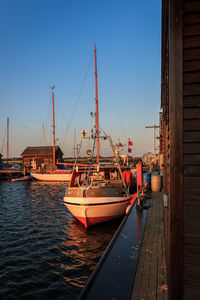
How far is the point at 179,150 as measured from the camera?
3074mm

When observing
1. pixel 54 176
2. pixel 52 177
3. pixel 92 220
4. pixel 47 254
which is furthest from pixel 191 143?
pixel 52 177

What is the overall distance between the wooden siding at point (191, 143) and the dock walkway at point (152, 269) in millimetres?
1259

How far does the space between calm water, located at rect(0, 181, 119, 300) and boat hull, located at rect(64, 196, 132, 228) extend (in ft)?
1.95

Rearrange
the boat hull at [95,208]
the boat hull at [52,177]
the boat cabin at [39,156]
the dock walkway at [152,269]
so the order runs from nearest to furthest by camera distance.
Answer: the dock walkway at [152,269]
the boat hull at [95,208]
the boat hull at [52,177]
the boat cabin at [39,156]

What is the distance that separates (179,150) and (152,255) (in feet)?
12.7

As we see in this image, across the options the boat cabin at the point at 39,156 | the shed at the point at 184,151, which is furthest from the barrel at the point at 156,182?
the boat cabin at the point at 39,156

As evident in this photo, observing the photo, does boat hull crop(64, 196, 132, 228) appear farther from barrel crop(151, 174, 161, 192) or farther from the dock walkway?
barrel crop(151, 174, 161, 192)

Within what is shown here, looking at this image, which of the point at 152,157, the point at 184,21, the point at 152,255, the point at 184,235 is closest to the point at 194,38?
the point at 184,21

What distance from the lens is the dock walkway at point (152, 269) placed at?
404 centimetres

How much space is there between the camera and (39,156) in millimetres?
55031

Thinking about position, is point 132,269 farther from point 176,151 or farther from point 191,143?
point 191,143

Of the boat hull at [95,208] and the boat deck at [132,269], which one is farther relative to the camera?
the boat hull at [95,208]

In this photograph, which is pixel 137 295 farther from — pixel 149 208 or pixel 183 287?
pixel 149 208

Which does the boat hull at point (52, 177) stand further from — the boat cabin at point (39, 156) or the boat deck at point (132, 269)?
the boat deck at point (132, 269)
